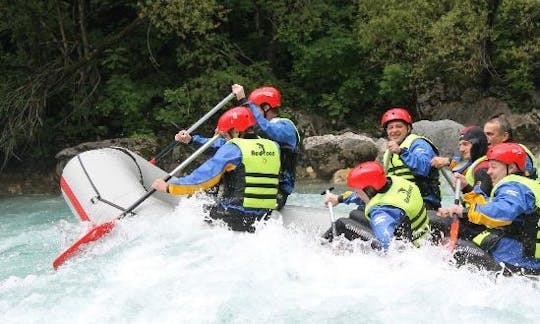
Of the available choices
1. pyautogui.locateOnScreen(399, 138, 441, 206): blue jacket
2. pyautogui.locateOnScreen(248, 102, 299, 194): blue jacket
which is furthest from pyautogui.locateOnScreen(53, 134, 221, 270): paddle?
pyautogui.locateOnScreen(399, 138, 441, 206): blue jacket

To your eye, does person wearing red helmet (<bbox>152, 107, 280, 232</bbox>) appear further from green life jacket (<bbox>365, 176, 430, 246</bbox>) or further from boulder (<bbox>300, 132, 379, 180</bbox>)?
boulder (<bbox>300, 132, 379, 180</bbox>)

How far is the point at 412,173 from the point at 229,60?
890cm

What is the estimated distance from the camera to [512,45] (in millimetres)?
12898

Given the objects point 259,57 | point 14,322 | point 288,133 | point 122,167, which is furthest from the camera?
point 259,57

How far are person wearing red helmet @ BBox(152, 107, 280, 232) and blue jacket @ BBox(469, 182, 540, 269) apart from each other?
1496mm

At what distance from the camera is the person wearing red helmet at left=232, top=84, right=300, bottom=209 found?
5.10 m

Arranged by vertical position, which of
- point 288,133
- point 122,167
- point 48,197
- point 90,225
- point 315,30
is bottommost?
point 48,197

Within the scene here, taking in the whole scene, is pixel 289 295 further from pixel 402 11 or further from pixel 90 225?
pixel 402 11

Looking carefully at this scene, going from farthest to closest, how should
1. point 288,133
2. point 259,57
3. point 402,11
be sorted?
point 259,57 → point 402,11 → point 288,133

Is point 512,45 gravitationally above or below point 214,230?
above

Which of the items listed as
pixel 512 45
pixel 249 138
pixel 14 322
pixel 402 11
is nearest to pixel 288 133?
pixel 249 138

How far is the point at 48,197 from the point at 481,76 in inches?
357

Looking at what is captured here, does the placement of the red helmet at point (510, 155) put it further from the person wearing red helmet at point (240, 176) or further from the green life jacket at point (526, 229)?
the person wearing red helmet at point (240, 176)

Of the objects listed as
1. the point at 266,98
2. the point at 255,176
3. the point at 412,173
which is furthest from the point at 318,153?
the point at 255,176
